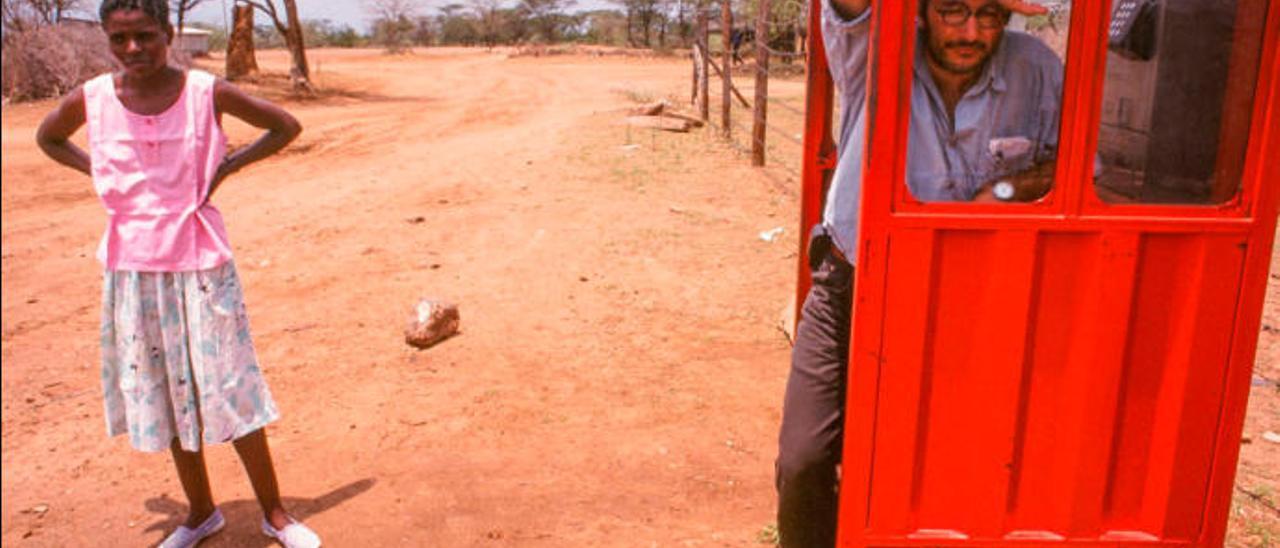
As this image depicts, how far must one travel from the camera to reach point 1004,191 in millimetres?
2141

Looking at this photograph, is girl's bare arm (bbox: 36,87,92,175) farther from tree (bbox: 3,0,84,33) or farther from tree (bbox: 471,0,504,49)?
tree (bbox: 471,0,504,49)

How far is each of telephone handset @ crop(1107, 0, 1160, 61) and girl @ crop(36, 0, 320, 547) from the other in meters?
2.23

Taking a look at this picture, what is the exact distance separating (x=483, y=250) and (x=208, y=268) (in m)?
4.12

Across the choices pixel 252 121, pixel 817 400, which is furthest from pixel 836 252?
pixel 252 121

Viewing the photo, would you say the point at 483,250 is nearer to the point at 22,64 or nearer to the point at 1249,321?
the point at 1249,321

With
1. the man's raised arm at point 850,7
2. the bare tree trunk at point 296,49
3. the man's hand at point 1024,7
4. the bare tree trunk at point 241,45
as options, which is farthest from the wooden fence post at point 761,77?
the bare tree trunk at point 241,45

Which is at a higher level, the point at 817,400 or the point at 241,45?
the point at 241,45

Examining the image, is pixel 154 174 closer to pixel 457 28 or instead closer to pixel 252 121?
pixel 252 121

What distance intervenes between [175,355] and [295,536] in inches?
26.9

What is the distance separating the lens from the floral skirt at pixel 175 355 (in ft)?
9.12

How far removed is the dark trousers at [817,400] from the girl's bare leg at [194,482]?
1.78 metres

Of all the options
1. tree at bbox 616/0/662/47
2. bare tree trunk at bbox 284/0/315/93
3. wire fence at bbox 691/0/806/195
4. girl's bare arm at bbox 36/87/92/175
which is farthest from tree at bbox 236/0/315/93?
tree at bbox 616/0/662/47

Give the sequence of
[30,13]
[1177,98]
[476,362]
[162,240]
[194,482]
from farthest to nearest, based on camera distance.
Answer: [30,13]
[476,362]
[194,482]
[162,240]
[1177,98]

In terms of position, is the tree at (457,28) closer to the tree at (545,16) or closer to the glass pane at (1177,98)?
the tree at (545,16)
